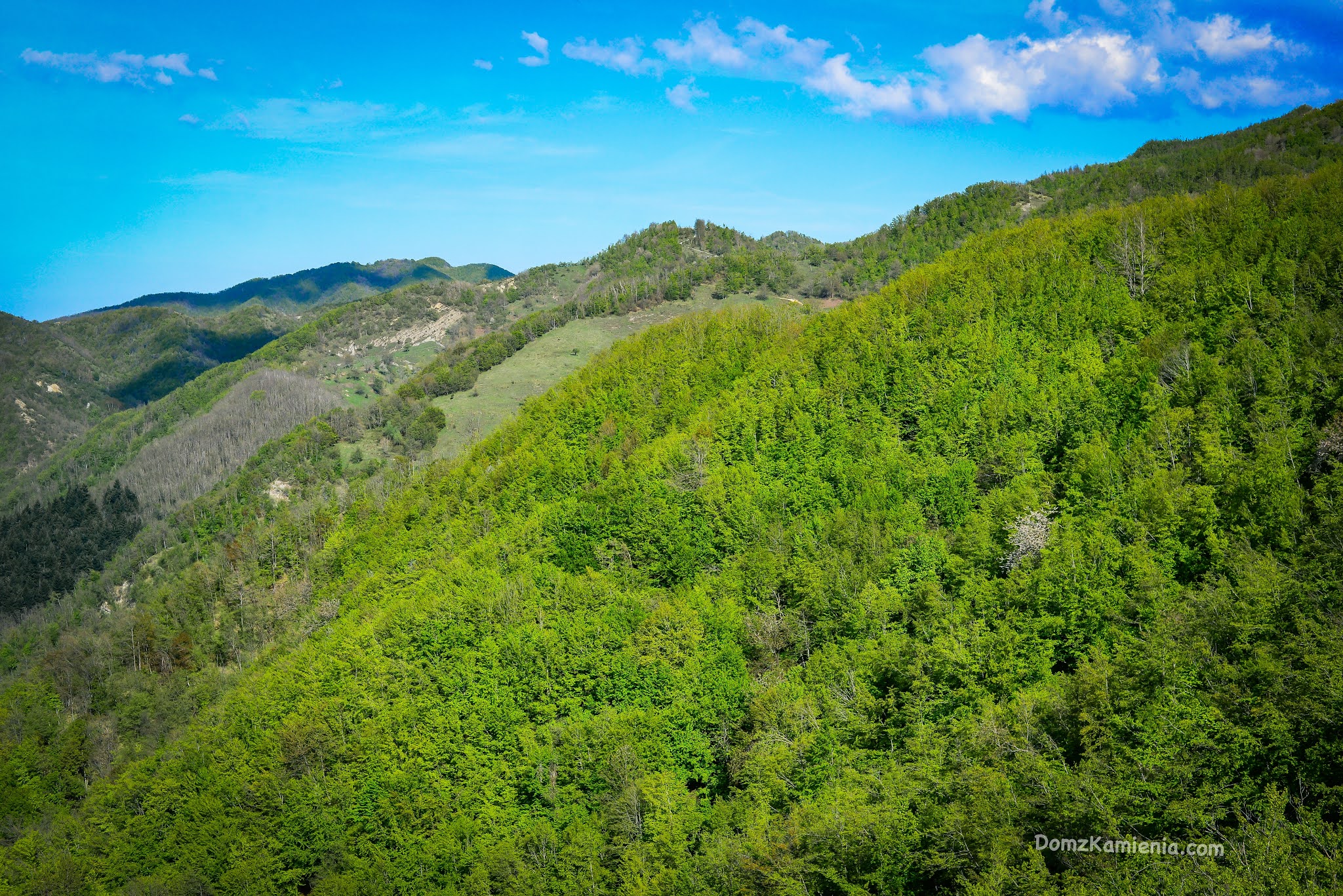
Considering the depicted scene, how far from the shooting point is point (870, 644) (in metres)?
52.2

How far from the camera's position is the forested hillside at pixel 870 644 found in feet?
111

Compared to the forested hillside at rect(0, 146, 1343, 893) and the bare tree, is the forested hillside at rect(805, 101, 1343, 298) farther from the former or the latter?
the bare tree

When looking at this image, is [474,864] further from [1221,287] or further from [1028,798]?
[1221,287]

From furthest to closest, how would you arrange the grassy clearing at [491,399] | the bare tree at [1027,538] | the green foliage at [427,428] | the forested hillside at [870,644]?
the green foliage at [427,428], the grassy clearing at [491,399], the bare tree at [1027,538], the forested hillside at [870,644]

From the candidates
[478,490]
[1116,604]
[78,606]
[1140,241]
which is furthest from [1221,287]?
[78,606]

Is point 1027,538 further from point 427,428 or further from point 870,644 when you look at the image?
point 427,428

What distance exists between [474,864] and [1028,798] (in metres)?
33.8

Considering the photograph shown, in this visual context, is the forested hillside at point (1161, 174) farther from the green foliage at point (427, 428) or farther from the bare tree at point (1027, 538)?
the green foliage at point (427, 428)

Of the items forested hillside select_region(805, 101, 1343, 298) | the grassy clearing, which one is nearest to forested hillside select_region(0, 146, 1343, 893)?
forested hillside select_region(805, 101, 1343, 298)

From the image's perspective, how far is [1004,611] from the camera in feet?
169

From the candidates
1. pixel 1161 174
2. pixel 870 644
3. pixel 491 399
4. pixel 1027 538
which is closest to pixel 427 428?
pixel 491 399

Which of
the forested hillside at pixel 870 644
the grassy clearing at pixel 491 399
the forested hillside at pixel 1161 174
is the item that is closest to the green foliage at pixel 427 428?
the grassy clearing at pixel 491 399

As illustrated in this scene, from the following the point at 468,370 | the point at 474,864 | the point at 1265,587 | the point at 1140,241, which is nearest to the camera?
the point at 1265,587

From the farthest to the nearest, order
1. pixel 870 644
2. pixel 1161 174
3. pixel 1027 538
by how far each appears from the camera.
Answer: pixel 1161 174, pixel 1027 538, pixel 870 644
